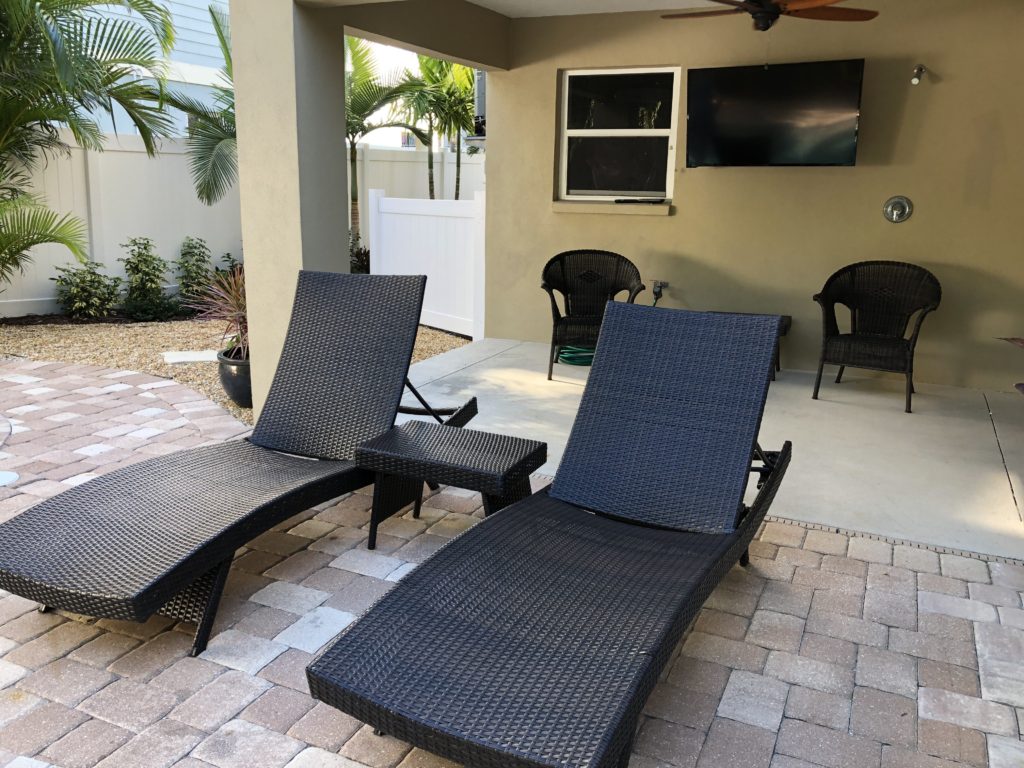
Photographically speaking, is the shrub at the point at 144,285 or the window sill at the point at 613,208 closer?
the window sill at the point at 613,208

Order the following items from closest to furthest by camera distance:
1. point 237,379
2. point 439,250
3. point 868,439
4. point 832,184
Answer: point 868,439
point 237,379
point 832,184
point 439,250

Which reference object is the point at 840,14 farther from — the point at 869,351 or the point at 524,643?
the point at 524,643

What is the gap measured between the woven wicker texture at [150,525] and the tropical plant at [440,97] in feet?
28.0

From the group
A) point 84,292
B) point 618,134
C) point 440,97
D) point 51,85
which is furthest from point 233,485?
point 440,97

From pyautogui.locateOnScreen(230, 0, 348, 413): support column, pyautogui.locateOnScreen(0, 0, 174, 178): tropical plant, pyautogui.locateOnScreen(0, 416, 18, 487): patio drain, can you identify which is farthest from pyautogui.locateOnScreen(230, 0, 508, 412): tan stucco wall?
pyautogui.locateOnScreen(0, 0, 174, 178): tropical plant

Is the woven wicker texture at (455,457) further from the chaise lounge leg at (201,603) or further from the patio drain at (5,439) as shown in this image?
the patio drain at (5,439)

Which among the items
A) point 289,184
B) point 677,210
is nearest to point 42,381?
point 289,184

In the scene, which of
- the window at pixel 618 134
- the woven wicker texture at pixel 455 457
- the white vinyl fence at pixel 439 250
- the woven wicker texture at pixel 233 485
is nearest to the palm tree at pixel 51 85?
the white vinyl fence at pixel 439 250

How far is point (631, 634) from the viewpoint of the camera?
232cm

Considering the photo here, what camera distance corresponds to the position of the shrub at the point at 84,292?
899 centimetres

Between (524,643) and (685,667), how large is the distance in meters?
0.74

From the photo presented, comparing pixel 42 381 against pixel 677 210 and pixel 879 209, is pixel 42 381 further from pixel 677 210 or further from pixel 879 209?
pixel 879 209

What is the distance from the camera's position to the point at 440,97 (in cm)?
1157

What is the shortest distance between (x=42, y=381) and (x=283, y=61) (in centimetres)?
327
